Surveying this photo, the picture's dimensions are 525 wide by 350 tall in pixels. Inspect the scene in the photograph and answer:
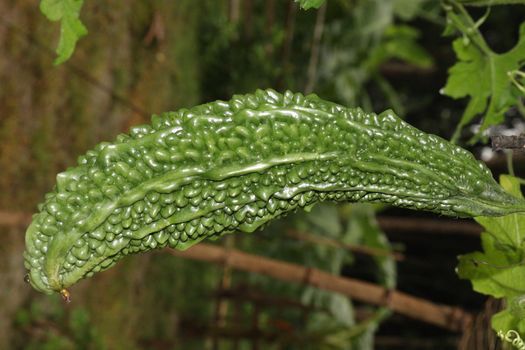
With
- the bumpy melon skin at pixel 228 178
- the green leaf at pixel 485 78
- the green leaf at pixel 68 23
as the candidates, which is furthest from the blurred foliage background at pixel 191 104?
the green leaf at pixel 68 23

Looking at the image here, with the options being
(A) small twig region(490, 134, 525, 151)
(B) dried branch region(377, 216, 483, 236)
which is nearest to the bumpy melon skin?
(A) small twig region(490, 134, 525, 151)

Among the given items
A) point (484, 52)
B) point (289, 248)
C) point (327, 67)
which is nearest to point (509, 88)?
point (484, 52)

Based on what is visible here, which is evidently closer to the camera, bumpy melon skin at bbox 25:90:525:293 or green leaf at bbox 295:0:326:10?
bumpy melon skin at bbox 25:90:525:293

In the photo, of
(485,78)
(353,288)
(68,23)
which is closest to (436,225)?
(353,288)

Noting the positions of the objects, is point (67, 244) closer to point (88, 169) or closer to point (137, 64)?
point (88, 169)

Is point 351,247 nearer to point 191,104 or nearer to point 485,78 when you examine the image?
point 485,78

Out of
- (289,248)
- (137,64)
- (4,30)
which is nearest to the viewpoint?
(4,30)

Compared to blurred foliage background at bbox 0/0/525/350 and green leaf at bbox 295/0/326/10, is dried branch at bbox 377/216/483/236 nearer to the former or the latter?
blurred foliage background at bbox 0/0/525/350
